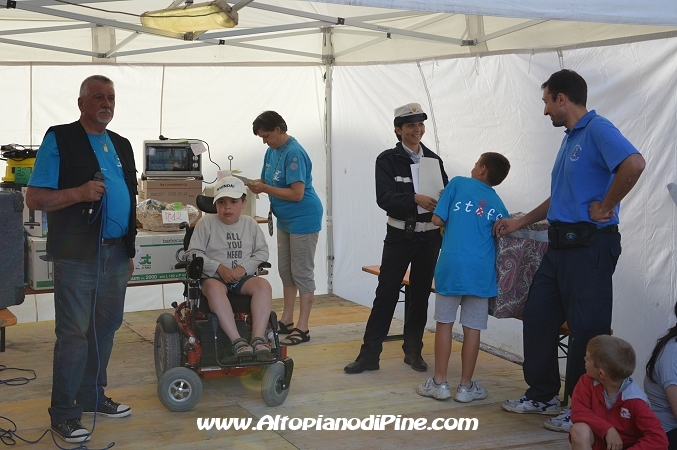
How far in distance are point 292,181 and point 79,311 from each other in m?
2.29

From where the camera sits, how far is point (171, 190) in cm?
632

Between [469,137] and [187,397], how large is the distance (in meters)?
2.88

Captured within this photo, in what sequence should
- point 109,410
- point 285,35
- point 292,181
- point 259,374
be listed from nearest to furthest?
point 109,410, point 259,374, point 292,181, point 285,35

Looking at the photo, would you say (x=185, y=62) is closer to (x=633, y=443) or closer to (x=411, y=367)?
(x=411, y=367)

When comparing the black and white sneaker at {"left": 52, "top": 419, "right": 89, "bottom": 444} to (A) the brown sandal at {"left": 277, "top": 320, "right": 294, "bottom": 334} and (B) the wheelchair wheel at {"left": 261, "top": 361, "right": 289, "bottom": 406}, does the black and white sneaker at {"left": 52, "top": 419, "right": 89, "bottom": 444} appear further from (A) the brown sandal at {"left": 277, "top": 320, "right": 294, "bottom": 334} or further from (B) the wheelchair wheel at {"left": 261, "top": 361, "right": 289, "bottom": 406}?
(A) the brown sandal at {"left": 277, "top": 320, "right": 294, "bottom": 334}

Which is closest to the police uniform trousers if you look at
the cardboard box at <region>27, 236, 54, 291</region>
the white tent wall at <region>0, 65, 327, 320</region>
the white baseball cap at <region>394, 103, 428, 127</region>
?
the white baseball cap at <region>394, 103, 428, 127</region>

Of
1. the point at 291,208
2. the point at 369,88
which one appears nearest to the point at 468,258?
the point at 291,208

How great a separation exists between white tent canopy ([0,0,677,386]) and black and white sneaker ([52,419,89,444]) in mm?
2538

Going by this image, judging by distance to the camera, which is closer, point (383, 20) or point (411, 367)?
point (411, 367)

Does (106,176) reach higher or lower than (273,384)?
higher

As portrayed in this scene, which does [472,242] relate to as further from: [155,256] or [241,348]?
[155,256]

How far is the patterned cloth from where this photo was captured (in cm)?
463

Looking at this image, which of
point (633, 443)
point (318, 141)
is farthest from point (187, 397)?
point (318, 141)

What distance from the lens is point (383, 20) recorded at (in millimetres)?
6637
